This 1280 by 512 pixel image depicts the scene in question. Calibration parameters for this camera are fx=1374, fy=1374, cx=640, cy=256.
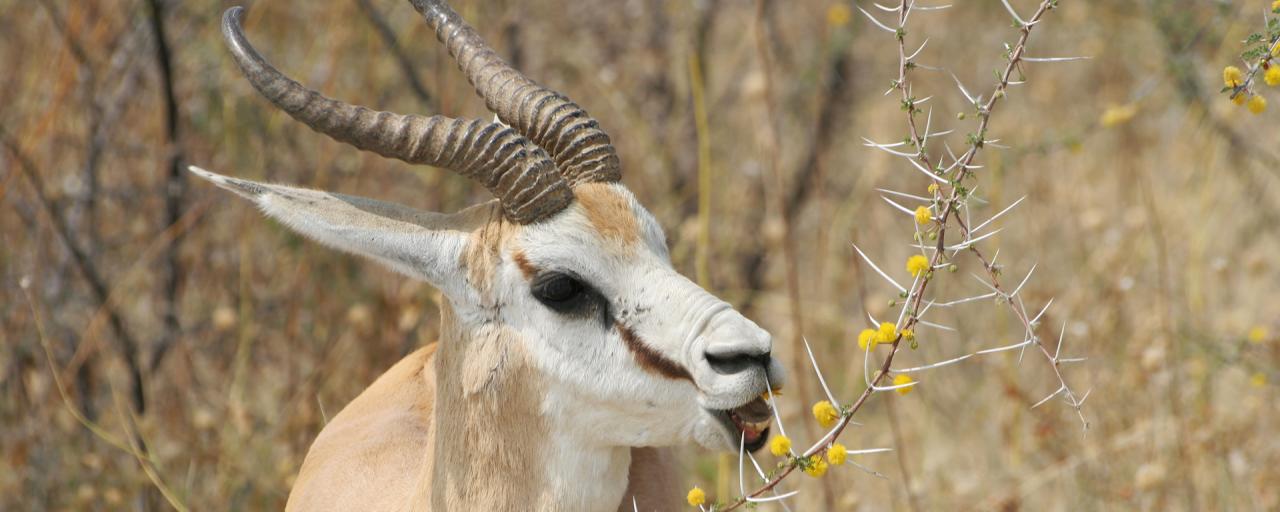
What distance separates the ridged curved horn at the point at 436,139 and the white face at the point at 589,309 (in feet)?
0.24

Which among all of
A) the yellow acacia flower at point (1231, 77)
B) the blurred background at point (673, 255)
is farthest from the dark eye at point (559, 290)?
the blurred background at point (673, 255)

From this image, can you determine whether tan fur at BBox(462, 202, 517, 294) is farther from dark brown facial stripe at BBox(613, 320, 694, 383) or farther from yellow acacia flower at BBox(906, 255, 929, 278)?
yellow acacia flower at BBox(906, 255, 929, 278)

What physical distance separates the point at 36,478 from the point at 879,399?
4129mm

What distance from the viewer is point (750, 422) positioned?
10.9 ft

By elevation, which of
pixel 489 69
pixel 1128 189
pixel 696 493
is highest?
pixel 489 69

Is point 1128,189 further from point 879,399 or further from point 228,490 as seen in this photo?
point 228,490

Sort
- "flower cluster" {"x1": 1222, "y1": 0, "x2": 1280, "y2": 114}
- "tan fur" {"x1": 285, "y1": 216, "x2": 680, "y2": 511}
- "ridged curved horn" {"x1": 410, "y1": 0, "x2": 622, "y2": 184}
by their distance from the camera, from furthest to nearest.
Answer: "ridged curved horn" {"x1": 410, "y1": 0, "x2": 622, "y2": 184}, "tan fur" {"x1": 285, "y1": 216, "x2": 680, "y2": 511}, "flower cluster" {"x1": 1222, "y1": 0, "x2": 1280, "y2": 114}

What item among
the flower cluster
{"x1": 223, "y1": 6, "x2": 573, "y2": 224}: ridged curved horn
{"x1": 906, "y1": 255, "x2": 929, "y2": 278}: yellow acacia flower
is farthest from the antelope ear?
the flower cluster

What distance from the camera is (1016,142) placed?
27.0ft

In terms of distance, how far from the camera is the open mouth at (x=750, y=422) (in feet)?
10.8

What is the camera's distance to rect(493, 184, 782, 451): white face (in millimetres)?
3254

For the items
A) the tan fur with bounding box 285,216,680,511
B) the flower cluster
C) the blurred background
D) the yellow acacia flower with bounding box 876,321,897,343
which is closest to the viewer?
the yellow acacia flower with bounding box 876,321,897,343

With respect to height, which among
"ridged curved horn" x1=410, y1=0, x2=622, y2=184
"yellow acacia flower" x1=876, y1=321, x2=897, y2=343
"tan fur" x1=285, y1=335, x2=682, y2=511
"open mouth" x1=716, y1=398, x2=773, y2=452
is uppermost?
"yellow acacia flower" x1=876, y1=321, x2=897, y2=343

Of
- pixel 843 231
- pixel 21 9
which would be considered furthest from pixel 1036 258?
pixel 21 9
